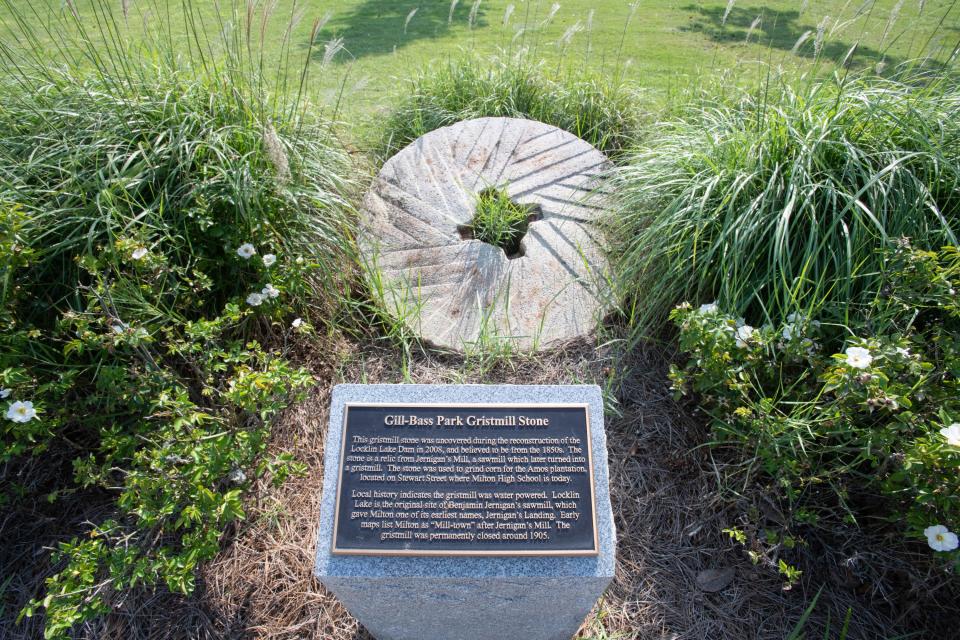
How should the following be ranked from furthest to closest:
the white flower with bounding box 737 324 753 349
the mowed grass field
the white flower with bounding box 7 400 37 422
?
the mowed grass field < the white flower with bounding box 737 324 753 349 < the white flower with bounding box 7 400 37 422

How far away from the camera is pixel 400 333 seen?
9.33 feet

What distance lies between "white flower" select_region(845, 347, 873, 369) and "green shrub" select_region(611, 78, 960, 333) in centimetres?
39

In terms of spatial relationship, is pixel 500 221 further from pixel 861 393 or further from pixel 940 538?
pixel 940 538

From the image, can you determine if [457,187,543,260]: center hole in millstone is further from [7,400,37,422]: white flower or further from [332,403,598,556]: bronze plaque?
[7,400,37,422]: white flower

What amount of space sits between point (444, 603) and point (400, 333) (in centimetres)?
137

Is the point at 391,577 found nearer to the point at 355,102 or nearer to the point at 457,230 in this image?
the point at 457,230

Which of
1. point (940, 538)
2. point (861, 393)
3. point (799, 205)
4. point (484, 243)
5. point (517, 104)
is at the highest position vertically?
point (799, 205)

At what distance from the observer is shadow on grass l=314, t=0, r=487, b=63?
18.2 feet

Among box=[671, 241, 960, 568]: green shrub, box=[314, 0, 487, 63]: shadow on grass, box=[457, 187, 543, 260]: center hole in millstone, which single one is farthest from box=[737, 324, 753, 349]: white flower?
box=[314, 0, 487, 63]: shadow on grass

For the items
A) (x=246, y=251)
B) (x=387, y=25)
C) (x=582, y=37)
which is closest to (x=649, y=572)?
(x=246, y=251)

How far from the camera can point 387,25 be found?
5.97m

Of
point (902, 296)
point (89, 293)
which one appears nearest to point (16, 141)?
point (89, 293)

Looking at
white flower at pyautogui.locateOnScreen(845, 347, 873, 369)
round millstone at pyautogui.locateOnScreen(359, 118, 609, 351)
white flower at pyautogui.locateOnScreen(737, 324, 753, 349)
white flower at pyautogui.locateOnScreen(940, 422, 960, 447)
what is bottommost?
round millstone at pyautogui.locateOnScreen(359, 118, 609, 351)

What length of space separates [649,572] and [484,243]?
181 cm
